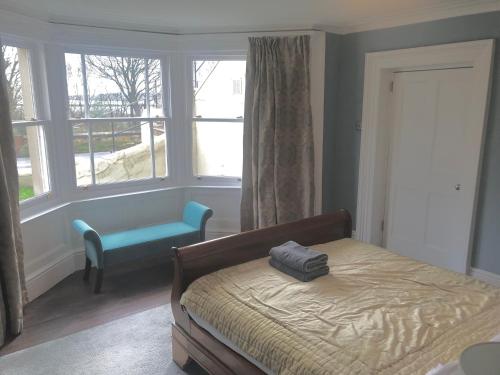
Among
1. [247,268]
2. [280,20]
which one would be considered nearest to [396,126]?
[280,20]

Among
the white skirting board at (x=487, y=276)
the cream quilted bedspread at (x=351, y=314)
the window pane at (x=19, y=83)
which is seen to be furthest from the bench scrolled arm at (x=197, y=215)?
the white skirting board at (x=487, y=276)

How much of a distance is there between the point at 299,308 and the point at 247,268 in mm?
566

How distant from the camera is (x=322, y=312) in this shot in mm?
1981

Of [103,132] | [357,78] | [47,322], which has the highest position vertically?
[357,78]

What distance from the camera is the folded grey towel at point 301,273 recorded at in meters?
2.35

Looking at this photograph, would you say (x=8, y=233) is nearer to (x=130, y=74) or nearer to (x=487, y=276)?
(x=130, y=74)

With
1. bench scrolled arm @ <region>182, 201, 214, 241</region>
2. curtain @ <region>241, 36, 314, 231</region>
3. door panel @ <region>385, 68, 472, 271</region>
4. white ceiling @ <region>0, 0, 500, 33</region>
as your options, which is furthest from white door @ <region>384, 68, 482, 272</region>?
bench scrolled arm @ <region>182, 201, 214, 241</region>

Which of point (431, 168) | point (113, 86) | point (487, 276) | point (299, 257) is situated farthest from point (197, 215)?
point (487, 276)

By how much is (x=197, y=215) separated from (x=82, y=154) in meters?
1.27

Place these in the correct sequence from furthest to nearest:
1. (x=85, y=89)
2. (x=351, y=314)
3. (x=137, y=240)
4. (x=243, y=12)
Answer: (x=85, y=89) < (x=137, y=240) < (x=243, y=12) < (x=351, y=314)

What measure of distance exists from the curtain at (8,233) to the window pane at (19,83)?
403 millimetres

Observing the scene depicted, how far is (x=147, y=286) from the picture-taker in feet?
11.8

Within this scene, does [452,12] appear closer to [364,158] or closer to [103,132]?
[364,158]

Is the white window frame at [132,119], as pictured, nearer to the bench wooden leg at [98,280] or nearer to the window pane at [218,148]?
the window pane at [218,148]
